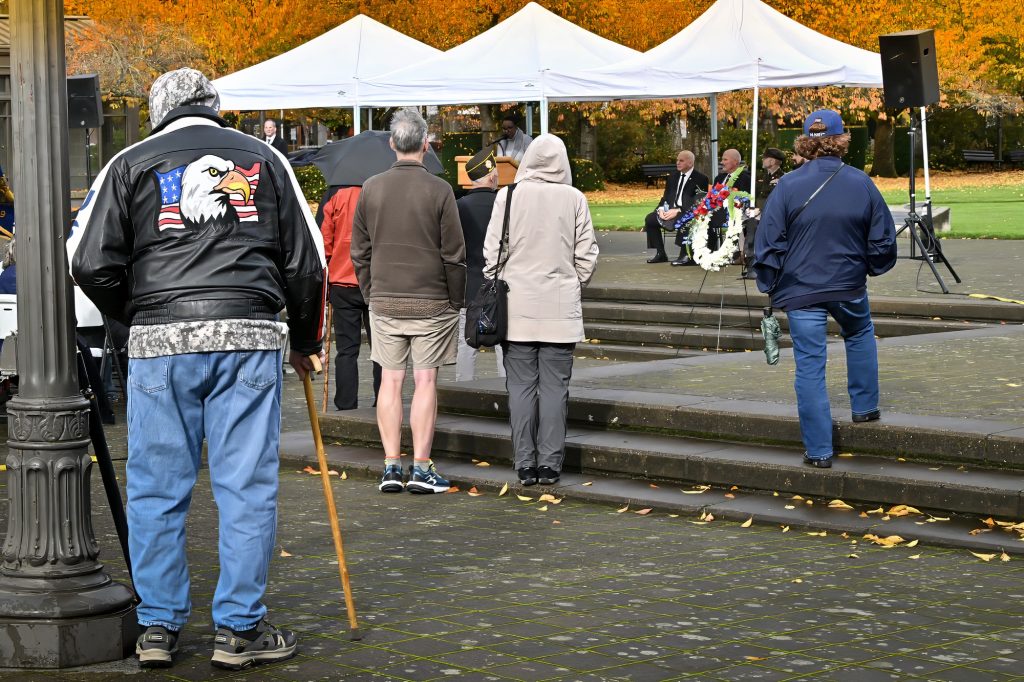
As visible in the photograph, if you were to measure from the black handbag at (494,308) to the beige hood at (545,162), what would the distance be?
13 cm

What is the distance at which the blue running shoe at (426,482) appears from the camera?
8391 millimetres

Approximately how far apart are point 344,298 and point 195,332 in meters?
5.88

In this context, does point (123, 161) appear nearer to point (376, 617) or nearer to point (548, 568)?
point (376, 617)

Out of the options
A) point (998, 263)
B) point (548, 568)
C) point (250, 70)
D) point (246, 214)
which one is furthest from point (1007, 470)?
point (250, 70)

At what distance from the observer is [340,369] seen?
10820 mm

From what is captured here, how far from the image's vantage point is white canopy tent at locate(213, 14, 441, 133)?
76.8ft

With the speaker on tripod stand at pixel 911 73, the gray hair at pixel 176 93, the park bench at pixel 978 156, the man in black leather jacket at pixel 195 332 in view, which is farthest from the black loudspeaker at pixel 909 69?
the park bench at pixel 978 156

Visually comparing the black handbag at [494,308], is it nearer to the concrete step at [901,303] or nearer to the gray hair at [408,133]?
the gray hair at [408,133]

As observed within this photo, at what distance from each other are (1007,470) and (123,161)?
4662mm

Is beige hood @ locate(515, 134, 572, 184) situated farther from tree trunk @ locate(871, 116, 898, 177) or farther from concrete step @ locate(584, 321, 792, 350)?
tree trunk @ locate(871, 116, 898, 177)

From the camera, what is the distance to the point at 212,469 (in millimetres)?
5105

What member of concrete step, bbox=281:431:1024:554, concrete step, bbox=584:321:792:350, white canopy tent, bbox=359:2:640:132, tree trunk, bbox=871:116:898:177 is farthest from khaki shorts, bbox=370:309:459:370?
tree trunk, bbox=871:116:898:177

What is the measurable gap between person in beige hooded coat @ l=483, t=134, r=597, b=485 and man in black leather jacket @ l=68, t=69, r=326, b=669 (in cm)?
327

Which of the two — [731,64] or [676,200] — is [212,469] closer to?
[676,200]
